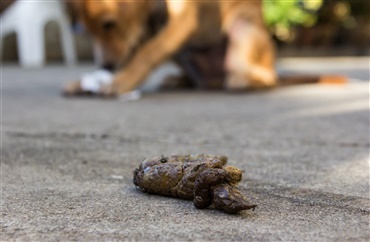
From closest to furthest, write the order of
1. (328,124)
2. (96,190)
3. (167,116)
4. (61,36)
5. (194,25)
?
(96,190) → (328,124) → (167,116) → (194,25) → (61,36)

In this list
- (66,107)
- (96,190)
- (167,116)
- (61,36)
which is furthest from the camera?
(61,36)

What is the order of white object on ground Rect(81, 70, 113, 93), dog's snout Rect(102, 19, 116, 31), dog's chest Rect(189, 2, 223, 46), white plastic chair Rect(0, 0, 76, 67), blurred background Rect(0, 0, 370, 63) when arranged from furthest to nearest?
blurred background Rect(0, 0, 370, 63), white plastic chair Rect(0, 0, 76, 67), dog's chest Rect(189, 2, 223, 46), white object on ground Rect(81, 70, 113, 93), dog's snout Rect(102, 19, 116, 31)

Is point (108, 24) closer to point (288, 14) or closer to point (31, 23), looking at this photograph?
point (31, 23)

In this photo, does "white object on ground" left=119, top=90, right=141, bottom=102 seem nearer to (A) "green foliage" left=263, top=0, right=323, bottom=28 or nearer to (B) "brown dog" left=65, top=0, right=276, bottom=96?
(B) "brown dog" left=65, top=0, right=276, bottom=96

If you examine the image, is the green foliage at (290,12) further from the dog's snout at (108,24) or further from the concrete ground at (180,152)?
the concrete ground at (180,152)

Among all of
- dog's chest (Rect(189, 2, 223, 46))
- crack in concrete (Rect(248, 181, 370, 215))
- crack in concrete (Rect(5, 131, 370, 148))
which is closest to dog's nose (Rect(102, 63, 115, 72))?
dog's chest (Rect(189, 2, 223, 46))

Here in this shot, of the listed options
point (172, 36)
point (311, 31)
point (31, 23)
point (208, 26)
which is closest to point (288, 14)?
point (311, 31)

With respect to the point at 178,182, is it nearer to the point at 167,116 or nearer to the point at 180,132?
the point at 180,132

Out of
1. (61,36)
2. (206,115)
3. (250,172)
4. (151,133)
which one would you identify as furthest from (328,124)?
(61,36)
